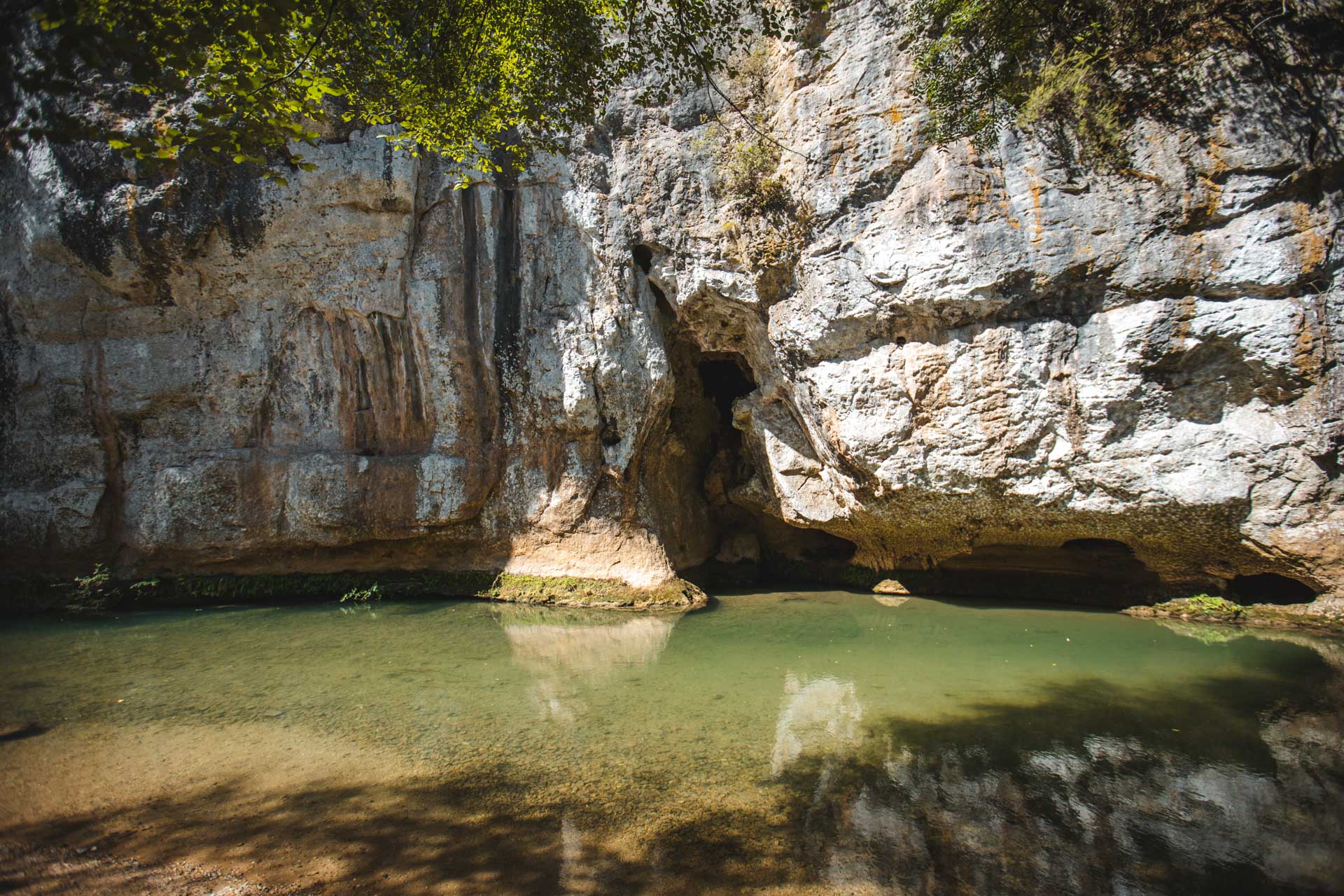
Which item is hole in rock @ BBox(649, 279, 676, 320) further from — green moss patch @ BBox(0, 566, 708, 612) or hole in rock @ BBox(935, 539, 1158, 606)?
hole in rock @ BBox(935, 539, 1158, 606)

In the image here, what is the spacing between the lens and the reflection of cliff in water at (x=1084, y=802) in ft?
12.0

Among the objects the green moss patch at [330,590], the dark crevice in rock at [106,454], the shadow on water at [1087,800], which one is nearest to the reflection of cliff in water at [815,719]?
the shadow on water at [1087,800]

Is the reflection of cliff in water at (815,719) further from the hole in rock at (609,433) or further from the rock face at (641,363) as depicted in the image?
the hole in rock at (609,433)

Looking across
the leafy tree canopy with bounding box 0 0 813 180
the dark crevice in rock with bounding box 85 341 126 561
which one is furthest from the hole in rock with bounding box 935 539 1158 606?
the dark crevice in rock with bounding box 85 341 126 561

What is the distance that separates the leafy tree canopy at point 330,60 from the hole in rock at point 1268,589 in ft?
29.1

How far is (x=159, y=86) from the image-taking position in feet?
14.8

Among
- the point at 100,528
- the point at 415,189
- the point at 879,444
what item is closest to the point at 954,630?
the point at 879,444

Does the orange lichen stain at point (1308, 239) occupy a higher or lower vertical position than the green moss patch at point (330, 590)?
higher

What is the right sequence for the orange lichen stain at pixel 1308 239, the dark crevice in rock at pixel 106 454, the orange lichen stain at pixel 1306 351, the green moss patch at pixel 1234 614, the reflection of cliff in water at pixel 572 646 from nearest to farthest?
the reflection of cliff in water at pixel 572 646, the orange lichen stain at pixel 1308 239, the orange lichen stain at pixel 1306 351, the green moss patch at pixel 1234 614, the dark crevice in rock at pixel 106 454

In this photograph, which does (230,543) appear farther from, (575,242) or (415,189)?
(575,242)

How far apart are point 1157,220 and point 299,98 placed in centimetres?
846

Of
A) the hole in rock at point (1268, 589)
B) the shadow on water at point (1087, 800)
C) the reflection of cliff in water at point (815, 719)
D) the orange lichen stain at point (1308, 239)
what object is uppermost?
the orange lichen stain at point (1308, 239)

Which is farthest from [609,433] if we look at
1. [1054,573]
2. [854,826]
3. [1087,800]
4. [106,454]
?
[1087,800]

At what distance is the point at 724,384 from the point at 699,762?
9.43m
